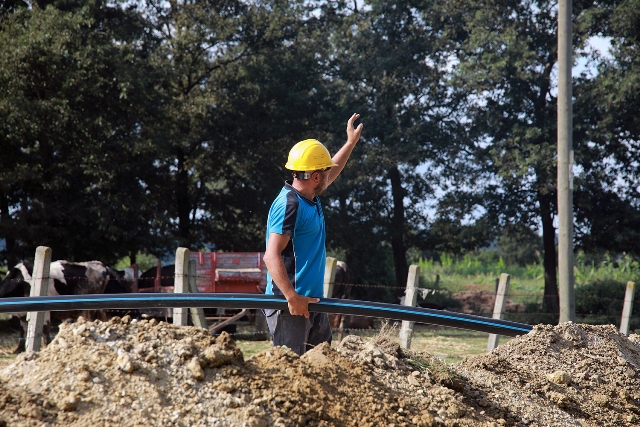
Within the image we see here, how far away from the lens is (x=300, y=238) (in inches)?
180

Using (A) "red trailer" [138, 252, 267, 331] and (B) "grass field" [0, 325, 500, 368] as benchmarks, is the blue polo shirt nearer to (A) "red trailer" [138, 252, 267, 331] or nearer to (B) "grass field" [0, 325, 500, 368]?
(B) "grass field" [0, 325, 500, 368]

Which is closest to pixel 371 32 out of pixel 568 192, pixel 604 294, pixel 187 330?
pixel 604 294

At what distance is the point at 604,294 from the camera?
874 inches

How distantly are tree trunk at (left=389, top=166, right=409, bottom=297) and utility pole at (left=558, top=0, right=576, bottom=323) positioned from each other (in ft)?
50.2

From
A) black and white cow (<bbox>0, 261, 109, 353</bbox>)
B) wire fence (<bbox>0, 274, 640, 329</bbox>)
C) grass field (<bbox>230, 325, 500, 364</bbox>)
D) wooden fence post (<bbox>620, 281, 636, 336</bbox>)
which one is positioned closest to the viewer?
grass field (<bbox>230, 325, 500, 364</bbox>)

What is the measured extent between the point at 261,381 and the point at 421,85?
22.9m

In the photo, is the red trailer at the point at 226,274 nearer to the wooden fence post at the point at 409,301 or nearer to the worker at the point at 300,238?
the wooden fence post at the point at 409,301

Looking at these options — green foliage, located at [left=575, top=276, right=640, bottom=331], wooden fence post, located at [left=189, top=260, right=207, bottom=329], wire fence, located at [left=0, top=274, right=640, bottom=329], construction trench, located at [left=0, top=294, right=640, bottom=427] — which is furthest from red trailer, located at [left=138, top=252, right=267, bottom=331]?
green foliage, located at [left=575, top=276, right=640, bottom=331]

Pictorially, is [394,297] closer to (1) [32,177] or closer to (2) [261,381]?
(1) [32,177]

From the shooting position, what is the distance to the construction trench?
10.0 ft

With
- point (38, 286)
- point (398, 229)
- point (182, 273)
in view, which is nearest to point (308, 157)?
point (182, 273)

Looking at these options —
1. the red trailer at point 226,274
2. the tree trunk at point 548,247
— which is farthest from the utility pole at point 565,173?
the tree trunk at point 548,247

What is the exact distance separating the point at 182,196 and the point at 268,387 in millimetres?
20438

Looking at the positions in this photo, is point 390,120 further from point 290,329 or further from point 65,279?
point 290,329
